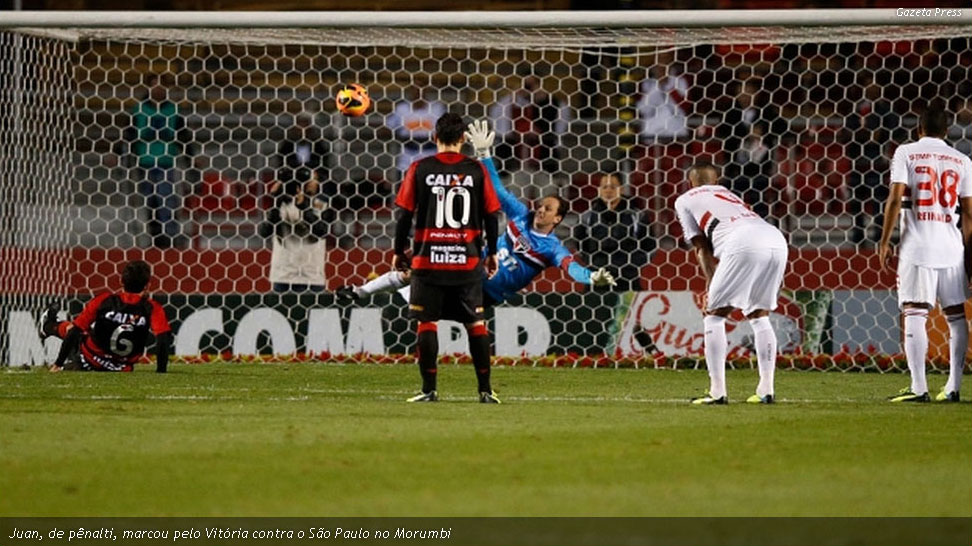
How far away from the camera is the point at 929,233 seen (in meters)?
10.1

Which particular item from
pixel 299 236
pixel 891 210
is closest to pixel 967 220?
pixel 891 210

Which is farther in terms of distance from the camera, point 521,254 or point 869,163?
point 869,163

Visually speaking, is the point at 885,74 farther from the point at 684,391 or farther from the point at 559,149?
the point at 684,391

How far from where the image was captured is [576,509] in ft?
17.4

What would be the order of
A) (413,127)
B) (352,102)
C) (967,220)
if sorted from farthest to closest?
(413,127) → (352,102) → (967,220)

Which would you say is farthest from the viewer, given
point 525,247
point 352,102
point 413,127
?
point 413,127

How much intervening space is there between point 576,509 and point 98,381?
Answer: 6.96m

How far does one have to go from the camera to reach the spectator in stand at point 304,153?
15.6 metres

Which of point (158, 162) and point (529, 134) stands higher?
point (529, 134)


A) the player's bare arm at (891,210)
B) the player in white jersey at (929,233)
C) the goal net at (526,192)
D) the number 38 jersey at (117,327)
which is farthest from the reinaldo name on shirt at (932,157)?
the number 38 jersey at (117,327)

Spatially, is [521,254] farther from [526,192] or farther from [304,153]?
[304,153]

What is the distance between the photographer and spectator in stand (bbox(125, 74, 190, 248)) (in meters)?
15.1

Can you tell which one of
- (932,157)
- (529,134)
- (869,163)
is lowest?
(932,157)

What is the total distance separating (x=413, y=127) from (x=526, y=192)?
1.40m
